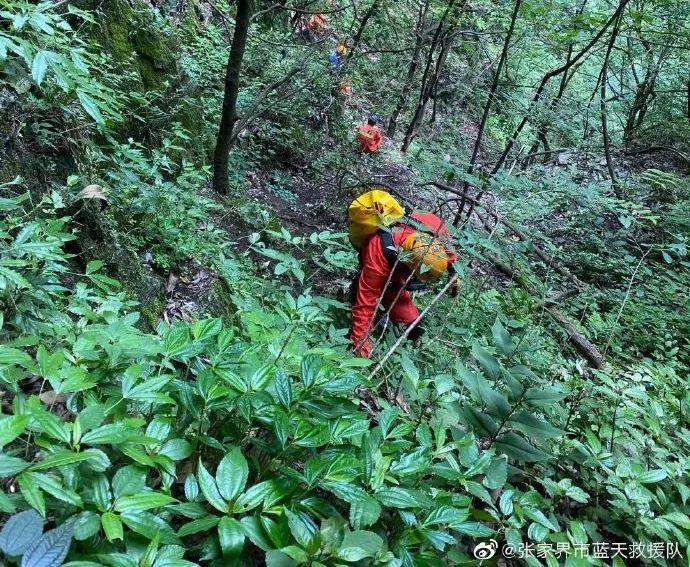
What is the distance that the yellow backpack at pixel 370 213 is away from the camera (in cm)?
415

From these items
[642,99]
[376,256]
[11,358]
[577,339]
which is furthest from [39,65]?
[642,99]

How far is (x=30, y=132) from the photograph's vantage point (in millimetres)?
3152

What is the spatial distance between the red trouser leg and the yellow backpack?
0.58m

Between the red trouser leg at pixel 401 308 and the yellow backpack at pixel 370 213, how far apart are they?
581 mm

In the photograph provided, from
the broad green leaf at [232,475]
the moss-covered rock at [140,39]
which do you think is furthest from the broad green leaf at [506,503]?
the moss-covered rock at [140,39]

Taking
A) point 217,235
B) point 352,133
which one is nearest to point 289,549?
point 217,235

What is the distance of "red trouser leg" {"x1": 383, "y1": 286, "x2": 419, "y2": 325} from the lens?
464 cm

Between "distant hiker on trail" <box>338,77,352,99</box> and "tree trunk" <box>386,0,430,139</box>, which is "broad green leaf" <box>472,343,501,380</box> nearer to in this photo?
"tree trunk" <box>386,0,430,139</box>

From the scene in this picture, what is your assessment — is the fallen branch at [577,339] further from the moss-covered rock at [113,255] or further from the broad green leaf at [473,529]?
the broad green leaf at [473,529]

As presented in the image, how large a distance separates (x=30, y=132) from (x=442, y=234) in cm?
286

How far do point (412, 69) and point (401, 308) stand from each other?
349 inches

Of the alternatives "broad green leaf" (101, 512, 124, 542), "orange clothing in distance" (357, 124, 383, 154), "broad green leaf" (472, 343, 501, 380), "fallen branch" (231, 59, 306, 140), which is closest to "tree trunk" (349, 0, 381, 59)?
"orange clothing in distance" (357, 124, 383, 154)

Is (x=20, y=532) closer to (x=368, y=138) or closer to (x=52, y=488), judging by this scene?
(x=52, y=488)

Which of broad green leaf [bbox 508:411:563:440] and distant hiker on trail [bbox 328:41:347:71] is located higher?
distant hiker on trail [bbox 328:41:347:71]
